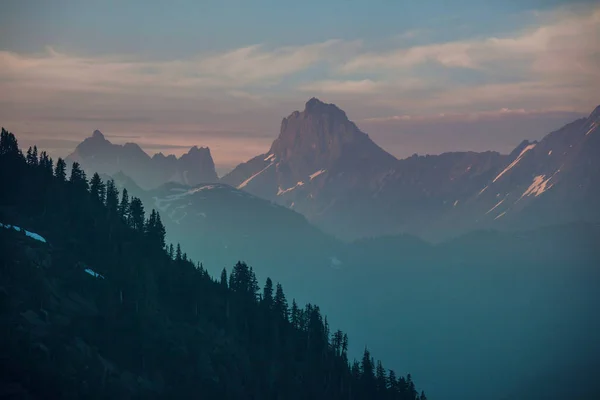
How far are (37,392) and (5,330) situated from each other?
53.0 feet

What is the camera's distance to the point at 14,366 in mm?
190750

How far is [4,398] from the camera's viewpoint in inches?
7175

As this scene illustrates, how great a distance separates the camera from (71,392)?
19375 centimetres

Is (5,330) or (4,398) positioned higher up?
(5,330)

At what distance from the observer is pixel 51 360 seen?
652 ft

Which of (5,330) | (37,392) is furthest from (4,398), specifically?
(5,330)

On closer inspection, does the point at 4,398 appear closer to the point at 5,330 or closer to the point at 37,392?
the point at 37,392

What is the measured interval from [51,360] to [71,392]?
8248 millimetres

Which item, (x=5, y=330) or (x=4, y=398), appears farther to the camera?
(x=5, y=330)

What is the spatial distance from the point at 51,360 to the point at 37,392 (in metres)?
11.6

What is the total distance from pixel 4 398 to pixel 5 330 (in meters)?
18.8

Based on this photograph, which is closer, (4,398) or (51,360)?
(4,398)

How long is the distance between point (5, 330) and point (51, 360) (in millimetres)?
9701
